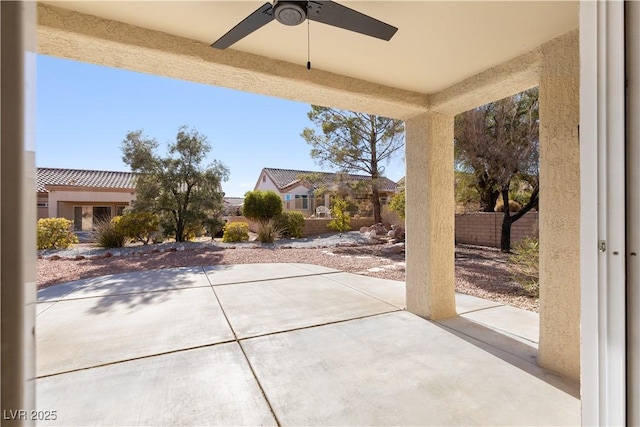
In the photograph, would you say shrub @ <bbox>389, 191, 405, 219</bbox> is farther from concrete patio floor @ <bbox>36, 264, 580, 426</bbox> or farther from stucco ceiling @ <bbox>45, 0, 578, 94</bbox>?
stucco ceiling @ <bbox>45, 0, 578, 94</bbox>

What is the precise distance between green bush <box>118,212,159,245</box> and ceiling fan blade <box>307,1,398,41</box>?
395 inches

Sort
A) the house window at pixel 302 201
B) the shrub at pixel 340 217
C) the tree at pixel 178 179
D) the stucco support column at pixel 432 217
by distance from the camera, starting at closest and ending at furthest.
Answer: the stucco support column at pixel 432 217
the tree at pixel 178 179
the shrub at pixel 340 217
the house window at pixel 302 201

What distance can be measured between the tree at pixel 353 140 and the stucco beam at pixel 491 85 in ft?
28.2

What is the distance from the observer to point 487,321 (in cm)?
372

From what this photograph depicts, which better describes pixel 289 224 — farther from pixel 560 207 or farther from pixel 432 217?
pixel 560 207

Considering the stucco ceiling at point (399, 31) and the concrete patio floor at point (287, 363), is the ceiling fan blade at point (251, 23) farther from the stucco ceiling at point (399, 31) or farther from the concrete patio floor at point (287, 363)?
the concrete patio floor at point (287, 363)

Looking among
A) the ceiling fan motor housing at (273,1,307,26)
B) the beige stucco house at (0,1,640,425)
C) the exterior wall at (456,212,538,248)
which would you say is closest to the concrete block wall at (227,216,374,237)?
the exterior wall at (456,212,538,248)

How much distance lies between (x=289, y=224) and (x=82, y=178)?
14668 mm

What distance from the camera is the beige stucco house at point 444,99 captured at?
0.48 m

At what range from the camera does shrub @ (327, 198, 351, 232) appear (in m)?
14.4
